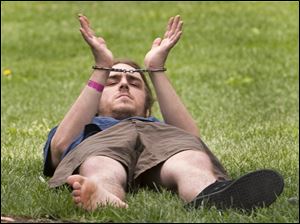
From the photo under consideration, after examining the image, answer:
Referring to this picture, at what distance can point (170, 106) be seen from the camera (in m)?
4.88

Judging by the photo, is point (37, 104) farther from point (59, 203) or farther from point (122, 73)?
point (59, 203)

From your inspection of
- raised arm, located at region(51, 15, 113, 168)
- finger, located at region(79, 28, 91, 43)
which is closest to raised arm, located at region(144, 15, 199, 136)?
raised arm, located at region(51, 15, 113, 168)

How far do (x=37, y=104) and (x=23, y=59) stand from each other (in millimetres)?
4297

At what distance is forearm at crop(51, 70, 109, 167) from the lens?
4652 millimetres

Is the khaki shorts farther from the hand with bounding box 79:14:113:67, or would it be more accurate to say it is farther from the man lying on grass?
the hand with bounding box 79:14:113:67

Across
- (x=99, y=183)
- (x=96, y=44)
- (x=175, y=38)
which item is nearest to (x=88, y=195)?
(x=99, y=183)

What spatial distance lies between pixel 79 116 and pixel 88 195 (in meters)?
1.01

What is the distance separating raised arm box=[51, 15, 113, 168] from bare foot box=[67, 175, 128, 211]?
93 centimetres

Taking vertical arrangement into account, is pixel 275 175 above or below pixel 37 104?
above

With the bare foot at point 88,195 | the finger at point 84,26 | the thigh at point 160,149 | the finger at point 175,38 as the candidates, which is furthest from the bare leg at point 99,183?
the finger at point 175,38

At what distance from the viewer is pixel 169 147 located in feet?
14.5

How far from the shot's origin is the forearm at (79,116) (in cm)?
465

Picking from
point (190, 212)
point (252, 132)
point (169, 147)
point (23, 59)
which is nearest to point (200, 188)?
point (190, 212)

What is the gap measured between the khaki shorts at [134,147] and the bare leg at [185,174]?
6 centimetres
